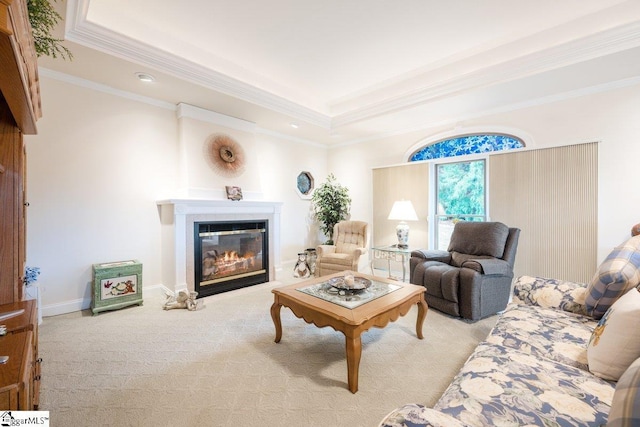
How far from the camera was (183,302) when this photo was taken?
3250mm

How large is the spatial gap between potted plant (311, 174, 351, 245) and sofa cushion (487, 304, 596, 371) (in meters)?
3.61

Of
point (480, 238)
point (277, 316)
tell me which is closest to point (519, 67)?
point (480, 238)

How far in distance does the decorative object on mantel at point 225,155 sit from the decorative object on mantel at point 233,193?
225 mm

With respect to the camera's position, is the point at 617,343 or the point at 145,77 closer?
the point at 617,343

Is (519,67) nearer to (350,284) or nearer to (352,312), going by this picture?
(350,284)

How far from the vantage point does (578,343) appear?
1491mm

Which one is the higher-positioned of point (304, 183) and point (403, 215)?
point (304, 183)

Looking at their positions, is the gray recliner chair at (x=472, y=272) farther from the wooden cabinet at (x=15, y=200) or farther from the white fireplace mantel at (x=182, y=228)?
the wooden cabinet at (x=15, y=200)

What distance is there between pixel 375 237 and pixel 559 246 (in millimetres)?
2631

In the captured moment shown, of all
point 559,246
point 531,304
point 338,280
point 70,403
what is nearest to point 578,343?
point 531,304

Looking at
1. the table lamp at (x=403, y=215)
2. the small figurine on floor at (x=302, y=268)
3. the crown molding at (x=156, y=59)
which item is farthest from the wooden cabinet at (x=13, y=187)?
the table lamp at (x=403, y=215)

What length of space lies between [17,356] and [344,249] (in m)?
Answer: 3.85

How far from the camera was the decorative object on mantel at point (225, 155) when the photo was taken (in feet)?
13.1

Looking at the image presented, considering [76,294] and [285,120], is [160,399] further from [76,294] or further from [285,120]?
[285,120]
